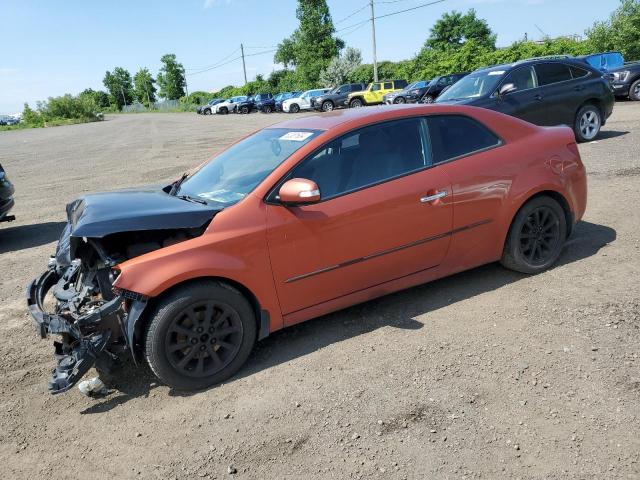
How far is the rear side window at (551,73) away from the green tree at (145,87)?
120 metres

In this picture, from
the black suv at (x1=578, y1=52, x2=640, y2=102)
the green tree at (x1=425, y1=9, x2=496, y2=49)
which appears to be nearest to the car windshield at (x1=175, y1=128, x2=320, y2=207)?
the black suv at (x1=578, y1=52, x2=640, y2=102)

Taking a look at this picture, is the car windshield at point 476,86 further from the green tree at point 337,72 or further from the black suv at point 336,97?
the green tree at point 337,72

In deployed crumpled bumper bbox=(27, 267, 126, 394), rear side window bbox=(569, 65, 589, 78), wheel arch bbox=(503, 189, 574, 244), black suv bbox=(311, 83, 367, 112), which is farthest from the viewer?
black suv bbox=(311, 83, 367, 112)

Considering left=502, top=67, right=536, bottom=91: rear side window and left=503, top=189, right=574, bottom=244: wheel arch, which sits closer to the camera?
left=503, top=189, right=574, bottom=244: wheel arch

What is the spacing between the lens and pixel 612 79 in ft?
61.2

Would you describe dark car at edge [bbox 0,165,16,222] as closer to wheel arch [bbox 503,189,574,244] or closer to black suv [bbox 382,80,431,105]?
wheel arch [bbox 503,189,574,244]

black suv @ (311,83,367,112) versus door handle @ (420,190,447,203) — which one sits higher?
black suv @ (311,83,367,112)

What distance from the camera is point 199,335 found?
330 cm

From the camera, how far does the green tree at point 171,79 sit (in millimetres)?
111000

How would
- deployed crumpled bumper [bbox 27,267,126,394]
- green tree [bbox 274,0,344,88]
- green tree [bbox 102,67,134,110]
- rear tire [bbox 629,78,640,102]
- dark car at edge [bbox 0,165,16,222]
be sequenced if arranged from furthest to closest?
green tree [bbox 102,67,134,110]
green tree [bbox 274,0,344,88]
rear tire [bbox 629,78,640,102]
dark car at edge [bbox 0,165,16,222]
deployed crumpled bumper [bbox 27,267,126,394]

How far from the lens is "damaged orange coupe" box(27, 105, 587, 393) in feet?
10.6

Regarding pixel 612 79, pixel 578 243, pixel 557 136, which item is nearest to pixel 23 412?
pixel 557 136

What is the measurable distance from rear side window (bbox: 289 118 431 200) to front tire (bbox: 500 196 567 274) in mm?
1053

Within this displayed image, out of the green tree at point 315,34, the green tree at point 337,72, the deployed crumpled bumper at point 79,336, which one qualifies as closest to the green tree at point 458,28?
the green tree at point 315,34
